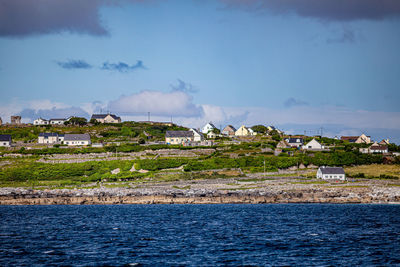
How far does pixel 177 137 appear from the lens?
143250 millimetres

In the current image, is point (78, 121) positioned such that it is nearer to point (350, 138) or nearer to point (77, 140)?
point (77, 140)

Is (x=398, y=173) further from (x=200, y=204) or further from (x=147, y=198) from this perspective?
(x=147, y=198)

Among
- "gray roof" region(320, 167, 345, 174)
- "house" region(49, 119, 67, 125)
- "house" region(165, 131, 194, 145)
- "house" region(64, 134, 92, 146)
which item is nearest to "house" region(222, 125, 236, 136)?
"house" region(165, 131, 194, 145)

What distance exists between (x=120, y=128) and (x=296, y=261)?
442ft

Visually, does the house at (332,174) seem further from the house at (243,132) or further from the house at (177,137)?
the house at (243,132)

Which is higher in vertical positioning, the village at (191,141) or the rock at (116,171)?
the village at (191,141)

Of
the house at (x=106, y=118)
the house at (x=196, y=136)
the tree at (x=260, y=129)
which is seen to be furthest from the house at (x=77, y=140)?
the tree at (x=260, y=129)

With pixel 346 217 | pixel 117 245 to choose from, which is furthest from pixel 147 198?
pixel 117 245

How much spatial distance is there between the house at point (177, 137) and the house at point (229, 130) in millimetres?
39157

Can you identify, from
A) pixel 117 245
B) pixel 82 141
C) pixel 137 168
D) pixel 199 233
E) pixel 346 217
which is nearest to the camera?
pixel 117 245

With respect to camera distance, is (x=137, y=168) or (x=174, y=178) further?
(x=137, y=168)

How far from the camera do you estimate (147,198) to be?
80.4m

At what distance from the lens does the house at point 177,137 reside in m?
142

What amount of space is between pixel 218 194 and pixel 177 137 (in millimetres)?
63213
